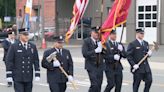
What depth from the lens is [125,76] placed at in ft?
61.2

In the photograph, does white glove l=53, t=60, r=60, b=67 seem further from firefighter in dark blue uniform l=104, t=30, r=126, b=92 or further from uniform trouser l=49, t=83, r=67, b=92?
firefighter in dark blue uniform l=104, t=30, r=126, b=92

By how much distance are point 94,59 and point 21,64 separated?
1795 millimetres

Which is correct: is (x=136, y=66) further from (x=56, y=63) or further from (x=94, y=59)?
(x=56, y=63)

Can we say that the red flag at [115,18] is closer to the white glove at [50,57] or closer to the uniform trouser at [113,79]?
the uniform trouser at [113,79]

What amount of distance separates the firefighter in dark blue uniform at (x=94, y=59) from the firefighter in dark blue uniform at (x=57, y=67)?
A: 92cm

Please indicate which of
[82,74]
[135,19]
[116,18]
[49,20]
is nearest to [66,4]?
[49,20]

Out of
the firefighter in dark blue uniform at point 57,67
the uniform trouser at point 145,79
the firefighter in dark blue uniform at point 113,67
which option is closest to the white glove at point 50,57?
the firefighter in dark blue uniform at point 57,67

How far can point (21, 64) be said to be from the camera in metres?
10.6

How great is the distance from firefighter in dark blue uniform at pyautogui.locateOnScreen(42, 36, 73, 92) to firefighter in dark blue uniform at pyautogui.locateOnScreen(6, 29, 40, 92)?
14.0 inches

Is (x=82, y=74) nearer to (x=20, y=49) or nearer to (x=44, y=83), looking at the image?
(x=44, y=83)

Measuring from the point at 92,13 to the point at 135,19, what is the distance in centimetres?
734

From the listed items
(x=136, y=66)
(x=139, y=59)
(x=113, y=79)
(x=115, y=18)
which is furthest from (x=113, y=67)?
(x=115, y=18)

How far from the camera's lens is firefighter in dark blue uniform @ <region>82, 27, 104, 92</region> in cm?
1152

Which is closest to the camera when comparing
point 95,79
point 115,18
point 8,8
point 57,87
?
point 57,87
